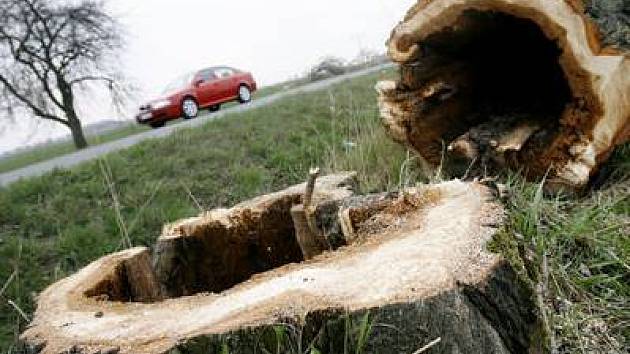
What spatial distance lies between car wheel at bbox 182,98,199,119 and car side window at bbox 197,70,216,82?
69 cm

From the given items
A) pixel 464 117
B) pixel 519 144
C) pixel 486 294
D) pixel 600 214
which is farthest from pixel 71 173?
pixel 486 294

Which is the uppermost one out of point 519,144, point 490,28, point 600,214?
point 490,28

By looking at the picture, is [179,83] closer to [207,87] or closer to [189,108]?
[207,87]

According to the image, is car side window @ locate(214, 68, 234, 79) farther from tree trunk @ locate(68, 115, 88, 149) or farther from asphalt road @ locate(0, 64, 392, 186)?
tree trunk @ locate(68, 115, 88, 149)

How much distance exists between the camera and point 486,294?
1.49m

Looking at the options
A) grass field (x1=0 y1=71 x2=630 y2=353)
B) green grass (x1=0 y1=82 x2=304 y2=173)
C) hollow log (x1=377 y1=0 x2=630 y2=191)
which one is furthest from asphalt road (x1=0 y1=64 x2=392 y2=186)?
hollow log (x1=377 y1=0 x2=630 y2=191)

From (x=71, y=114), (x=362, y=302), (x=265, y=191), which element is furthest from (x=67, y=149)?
(x=362, y=302)

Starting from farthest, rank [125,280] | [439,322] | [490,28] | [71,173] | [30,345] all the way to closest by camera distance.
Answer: [71,173]
[490,28]
[125,280]
[30,345]
[439,322]

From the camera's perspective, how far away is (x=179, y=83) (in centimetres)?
1430

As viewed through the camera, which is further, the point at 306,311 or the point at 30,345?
the point at 30,345

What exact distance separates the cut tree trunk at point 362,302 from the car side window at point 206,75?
12526 mm

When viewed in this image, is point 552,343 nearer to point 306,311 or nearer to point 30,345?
point 306,311

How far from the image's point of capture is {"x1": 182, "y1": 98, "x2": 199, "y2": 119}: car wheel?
1373 cm

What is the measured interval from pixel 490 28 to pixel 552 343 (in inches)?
77.4
